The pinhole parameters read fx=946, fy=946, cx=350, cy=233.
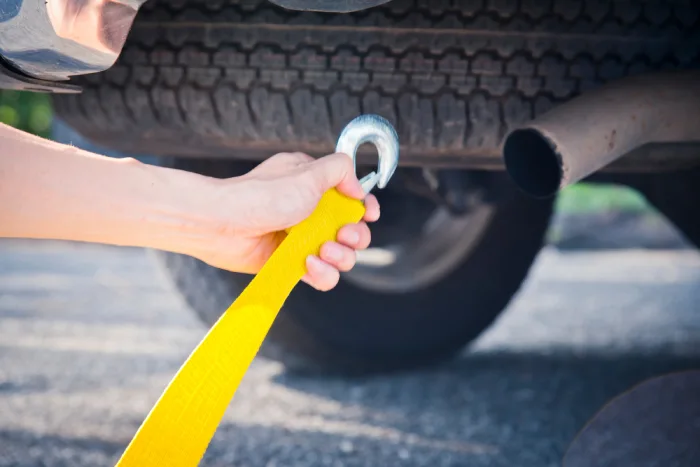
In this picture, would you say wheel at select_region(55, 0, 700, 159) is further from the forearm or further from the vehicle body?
the forearm

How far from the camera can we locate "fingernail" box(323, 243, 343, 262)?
118cm

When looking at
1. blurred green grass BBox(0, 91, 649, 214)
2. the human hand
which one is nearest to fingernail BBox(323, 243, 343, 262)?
the human hand

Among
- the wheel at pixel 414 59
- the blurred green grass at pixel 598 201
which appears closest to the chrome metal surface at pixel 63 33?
the wheel at pixel 414 59

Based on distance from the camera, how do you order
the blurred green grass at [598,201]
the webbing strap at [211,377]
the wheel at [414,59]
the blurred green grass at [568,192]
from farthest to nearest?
the blurred green grass at [598,201]
the blurred green grass at [568,192]
the wheel at [414,59]
the webbing strap at [211,377]

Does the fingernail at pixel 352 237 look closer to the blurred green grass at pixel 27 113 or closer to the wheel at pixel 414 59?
the wheel at pixel 414 59

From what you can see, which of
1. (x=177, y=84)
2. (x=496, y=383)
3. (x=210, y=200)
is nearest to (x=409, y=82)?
(x=177, y=84)

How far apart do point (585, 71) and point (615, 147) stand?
0.19m

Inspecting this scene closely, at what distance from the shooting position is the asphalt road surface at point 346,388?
6.20 ft

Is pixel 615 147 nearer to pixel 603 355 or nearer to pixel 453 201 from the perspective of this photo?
pixel 453 201

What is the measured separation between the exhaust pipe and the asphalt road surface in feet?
2.21

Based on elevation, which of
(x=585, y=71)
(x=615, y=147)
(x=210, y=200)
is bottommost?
(x=210, y=200)

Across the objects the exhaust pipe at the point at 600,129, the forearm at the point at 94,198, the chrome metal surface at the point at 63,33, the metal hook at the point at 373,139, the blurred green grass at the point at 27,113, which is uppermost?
the blurred green grass at the point at 27,113

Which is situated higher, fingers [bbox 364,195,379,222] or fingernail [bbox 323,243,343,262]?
fingers [bbox 364,195,379,222]

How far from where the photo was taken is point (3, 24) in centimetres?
126
